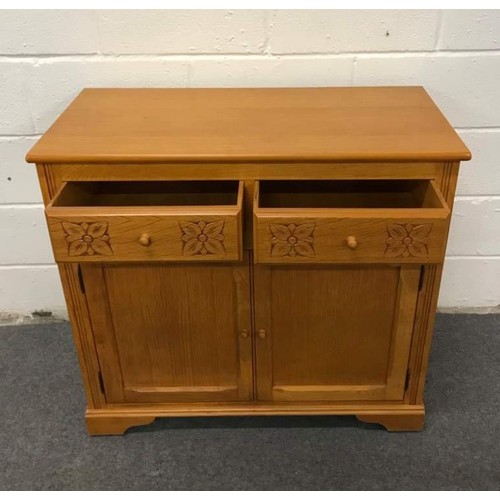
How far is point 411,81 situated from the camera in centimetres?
133

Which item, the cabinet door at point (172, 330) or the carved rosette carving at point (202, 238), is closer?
the carved rosette carving at point (202, 238)

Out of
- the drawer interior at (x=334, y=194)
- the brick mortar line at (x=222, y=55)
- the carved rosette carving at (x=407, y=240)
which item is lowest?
the drawer interior at (x=334, y=194)

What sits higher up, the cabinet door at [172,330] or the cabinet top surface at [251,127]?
the cabinet top surface at [251,127]

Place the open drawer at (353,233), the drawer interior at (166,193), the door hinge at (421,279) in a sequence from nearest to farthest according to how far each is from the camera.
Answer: the open drawer at (353,233), the door hinge at (421,279), the drawer interior at (166,193)

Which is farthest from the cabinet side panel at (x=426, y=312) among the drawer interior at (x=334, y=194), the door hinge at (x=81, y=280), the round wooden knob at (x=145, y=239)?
the door hinge at (x=81, y=280)

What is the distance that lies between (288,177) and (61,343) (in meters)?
0.94

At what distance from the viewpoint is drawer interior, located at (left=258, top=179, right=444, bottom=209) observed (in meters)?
1.21

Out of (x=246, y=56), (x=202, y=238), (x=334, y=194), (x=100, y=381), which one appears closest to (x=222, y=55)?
(x=246, y=56)

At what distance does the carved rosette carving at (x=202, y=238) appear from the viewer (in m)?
0.96

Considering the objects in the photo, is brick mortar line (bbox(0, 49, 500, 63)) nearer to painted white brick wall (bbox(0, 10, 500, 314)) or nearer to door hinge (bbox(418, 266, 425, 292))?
painted white brick wall (bbox(0, 10, 500, 314))

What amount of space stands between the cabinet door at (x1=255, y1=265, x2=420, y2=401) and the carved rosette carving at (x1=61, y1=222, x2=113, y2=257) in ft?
0.96

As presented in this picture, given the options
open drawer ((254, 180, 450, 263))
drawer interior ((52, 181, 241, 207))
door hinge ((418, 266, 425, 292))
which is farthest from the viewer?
drawer interior ((52, 181, 241, 207))

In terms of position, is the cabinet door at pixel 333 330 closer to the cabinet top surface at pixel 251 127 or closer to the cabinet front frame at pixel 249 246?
the cabinet front frame at pixel 249 246

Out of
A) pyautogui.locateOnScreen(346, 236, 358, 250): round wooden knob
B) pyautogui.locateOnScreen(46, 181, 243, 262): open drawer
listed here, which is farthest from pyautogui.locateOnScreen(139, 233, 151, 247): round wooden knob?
pyautogui.locateOnScreen(346, 236, 358, 250): round wooden knob
